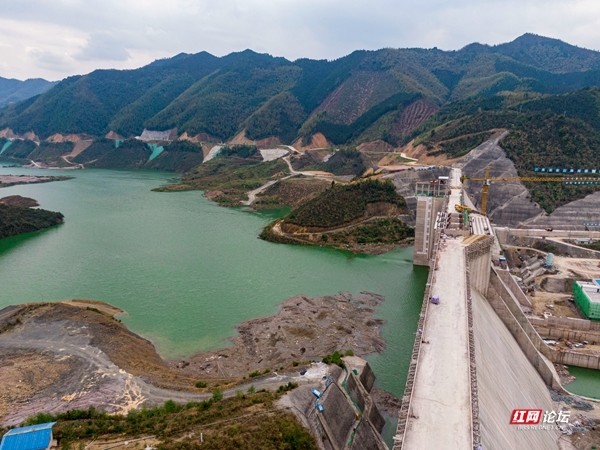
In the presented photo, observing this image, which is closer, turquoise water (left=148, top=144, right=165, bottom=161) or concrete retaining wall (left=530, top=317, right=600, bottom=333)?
concrete retaining wall (left=530, top=317, right=600, bottom=333)

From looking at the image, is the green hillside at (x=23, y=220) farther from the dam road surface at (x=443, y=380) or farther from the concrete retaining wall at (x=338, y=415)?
the dam road surface at (x=443, y=380)

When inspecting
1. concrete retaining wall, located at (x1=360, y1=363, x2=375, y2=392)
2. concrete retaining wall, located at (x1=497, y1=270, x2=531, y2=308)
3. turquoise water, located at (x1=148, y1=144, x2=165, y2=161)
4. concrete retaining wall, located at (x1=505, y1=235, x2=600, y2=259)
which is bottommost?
concrete retaining wall, located at (x1=360, y1=363, x2=375, y2=392)

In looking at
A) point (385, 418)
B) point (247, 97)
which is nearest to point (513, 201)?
point (385, 418)

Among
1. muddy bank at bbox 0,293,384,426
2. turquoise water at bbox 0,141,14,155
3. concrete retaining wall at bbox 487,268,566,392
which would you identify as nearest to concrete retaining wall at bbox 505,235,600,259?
concrete retaining wall at bbox 487,268,566,392

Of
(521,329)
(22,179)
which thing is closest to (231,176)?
(22,179)

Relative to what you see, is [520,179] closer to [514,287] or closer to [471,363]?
[514,287]

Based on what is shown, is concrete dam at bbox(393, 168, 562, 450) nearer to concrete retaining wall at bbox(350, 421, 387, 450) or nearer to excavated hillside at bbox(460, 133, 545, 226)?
concrete retaining wall at bbox(350, 421, 387, 450)
